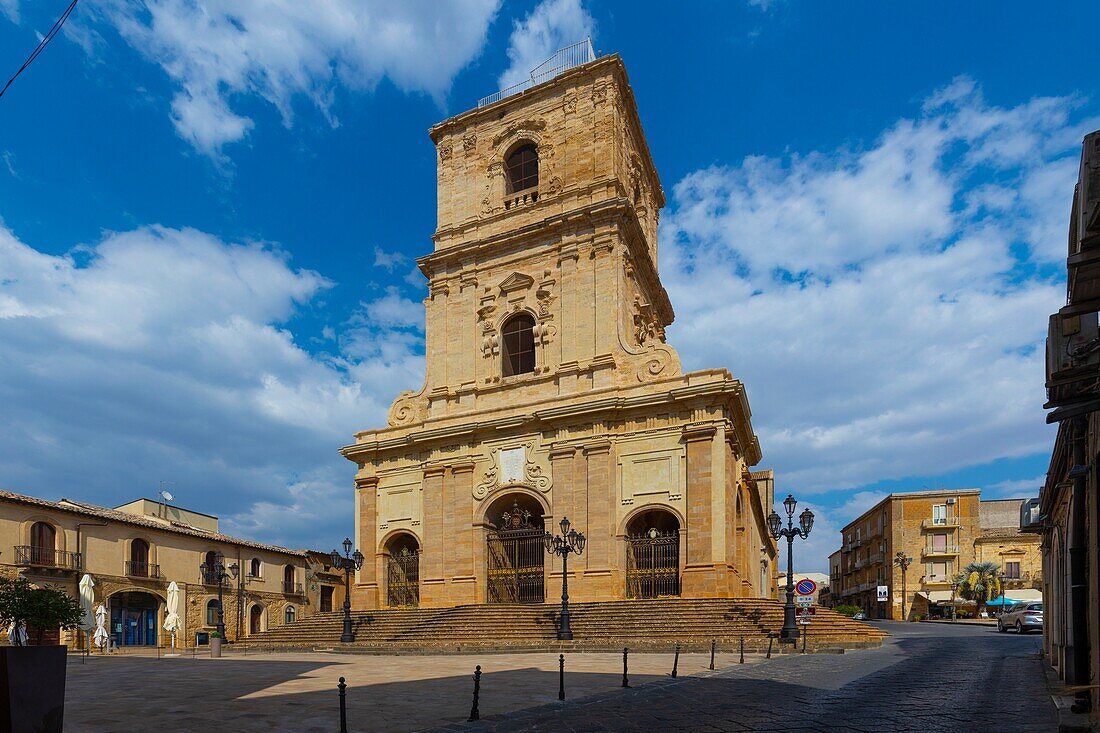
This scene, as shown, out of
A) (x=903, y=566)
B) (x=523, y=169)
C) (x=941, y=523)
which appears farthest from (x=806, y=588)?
(x=941, y=523)

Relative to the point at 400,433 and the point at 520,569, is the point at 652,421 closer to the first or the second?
the point at 520,569

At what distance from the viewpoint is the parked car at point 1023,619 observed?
102ft

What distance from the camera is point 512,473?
28797mm

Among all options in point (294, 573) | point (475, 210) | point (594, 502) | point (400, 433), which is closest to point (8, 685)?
point (594, 502)

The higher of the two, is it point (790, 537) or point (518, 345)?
point (518, 345)

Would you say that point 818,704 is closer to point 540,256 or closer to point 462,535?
point 462,535

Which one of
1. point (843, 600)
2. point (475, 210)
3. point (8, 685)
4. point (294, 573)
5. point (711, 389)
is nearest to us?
point (8, 685)

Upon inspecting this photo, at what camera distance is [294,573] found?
46.9 m

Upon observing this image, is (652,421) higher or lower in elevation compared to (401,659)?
higher

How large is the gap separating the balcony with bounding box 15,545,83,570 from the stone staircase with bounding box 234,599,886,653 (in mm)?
11587

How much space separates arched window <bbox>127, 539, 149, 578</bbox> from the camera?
35219mm

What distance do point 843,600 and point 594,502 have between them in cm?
6796

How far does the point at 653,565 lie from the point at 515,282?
42.6 ft

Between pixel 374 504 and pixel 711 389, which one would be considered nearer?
pixel 711 389
